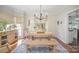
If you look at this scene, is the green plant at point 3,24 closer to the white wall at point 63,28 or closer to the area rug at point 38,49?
the area rug at point 38,49

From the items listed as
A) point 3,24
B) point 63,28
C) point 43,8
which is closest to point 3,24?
point 3,24

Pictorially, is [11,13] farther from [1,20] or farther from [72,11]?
[72,11]

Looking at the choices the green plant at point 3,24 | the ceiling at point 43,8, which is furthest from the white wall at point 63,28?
the green plant at point 3,24

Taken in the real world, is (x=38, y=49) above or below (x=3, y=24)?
below

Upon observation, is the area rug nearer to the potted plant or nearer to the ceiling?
the potted plant

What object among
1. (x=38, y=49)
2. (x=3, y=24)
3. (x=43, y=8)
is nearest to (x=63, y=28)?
(x=43, y=8)

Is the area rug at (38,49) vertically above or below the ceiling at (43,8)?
below

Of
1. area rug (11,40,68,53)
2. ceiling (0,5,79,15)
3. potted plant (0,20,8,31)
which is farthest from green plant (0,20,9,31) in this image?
area rug (11,40,68,53)

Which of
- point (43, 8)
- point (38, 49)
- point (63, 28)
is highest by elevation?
point (43, 8)

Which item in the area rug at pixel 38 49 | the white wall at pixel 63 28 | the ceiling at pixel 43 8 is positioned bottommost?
the area rug at pixel 38 49

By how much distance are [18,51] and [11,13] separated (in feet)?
2.78

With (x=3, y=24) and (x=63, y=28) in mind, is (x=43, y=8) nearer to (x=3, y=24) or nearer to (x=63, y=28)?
(x=63, y=28)
